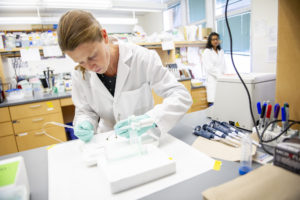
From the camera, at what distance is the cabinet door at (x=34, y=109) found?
2.30m

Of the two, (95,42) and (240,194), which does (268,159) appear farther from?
(95,42)

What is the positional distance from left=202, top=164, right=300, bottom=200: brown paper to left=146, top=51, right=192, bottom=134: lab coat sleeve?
1.50ft

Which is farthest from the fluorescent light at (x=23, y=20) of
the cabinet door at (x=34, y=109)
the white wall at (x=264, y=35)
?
the white wall at (x=264, y=35)

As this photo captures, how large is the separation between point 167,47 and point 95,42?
8.52 ft

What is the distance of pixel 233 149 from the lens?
0.79m

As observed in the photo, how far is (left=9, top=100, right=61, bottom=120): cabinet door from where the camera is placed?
2.30 metres

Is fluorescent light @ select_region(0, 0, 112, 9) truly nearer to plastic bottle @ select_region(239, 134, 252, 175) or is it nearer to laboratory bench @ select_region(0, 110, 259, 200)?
laboratory bench @ select_region(0, 110, 259, 200)

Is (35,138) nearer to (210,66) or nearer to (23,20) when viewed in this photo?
(23,20)

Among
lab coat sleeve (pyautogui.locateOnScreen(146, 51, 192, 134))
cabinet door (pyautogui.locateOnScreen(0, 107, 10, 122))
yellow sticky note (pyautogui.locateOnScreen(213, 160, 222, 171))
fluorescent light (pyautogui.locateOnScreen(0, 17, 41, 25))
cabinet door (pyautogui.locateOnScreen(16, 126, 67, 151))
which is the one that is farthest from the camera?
fluorescent light (pyautogui.locateOnScreen(0, 17, 41, 25))

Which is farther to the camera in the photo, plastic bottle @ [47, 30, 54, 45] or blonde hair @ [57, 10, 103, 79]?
plastic bottle @ [47, 30, 54, 45]

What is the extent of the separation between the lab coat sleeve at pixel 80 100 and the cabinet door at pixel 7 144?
5.31 feet

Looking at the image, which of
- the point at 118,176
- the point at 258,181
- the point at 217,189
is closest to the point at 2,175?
the point at 118,176

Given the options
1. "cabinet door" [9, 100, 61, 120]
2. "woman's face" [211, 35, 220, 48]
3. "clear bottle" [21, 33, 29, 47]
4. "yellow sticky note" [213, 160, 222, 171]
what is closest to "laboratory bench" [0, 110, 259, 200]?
"yellow sticky note" [213, 160, 222, 171]

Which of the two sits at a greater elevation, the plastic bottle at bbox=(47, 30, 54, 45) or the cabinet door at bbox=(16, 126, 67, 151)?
the plastic bottle at bbox=(47, 30, 54, 45)
